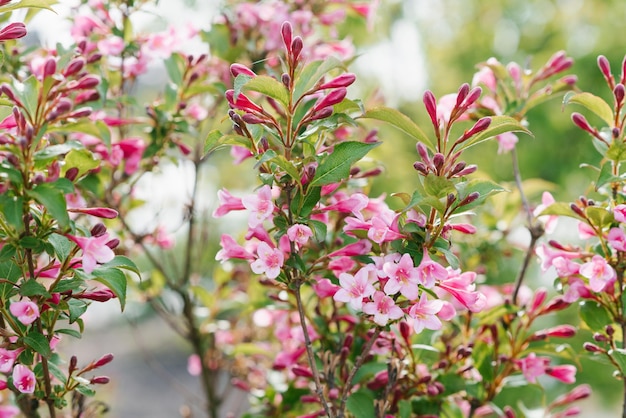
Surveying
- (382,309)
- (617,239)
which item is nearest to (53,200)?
(382,309)

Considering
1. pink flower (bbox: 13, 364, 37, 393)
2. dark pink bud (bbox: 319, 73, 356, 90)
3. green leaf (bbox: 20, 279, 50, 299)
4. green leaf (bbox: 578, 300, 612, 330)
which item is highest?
dark pink bud (bbox: 319, 73, 356, 90)

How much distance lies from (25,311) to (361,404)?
74cm

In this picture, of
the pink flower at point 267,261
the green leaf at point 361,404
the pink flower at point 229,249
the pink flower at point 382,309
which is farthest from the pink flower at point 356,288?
the green leaf at point 361,404

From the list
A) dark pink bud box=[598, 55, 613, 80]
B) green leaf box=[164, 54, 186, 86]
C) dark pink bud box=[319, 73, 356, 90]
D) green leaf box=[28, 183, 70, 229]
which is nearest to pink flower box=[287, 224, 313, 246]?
dark pink bud box=[319, 73, 356, 90]

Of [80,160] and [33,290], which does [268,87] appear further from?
[33,290]

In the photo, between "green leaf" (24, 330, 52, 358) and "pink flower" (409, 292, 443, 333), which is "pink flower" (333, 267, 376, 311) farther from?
"green leaf" (24, 330, 52, 358)

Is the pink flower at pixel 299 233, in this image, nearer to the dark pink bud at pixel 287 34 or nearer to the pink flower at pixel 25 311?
the dark pink bud at pixel 287 34

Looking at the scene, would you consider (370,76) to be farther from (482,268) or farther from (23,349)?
(23,349)

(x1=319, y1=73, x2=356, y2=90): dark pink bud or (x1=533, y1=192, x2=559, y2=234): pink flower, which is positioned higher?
(x1=319, y1=73, x2=356, y2=90): dark pink bud

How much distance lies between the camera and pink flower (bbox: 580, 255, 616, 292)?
1.44 m

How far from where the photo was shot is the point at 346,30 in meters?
3.66

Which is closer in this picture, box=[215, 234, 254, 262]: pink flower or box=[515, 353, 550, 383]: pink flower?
box=[215, 234, 254, 262]: pink flower

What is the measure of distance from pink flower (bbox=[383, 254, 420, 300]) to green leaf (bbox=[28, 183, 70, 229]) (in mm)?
554

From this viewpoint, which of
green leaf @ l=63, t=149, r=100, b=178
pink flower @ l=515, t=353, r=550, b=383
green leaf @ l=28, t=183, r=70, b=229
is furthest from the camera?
pink flower @ l=515, t=353, r=550, b=383
